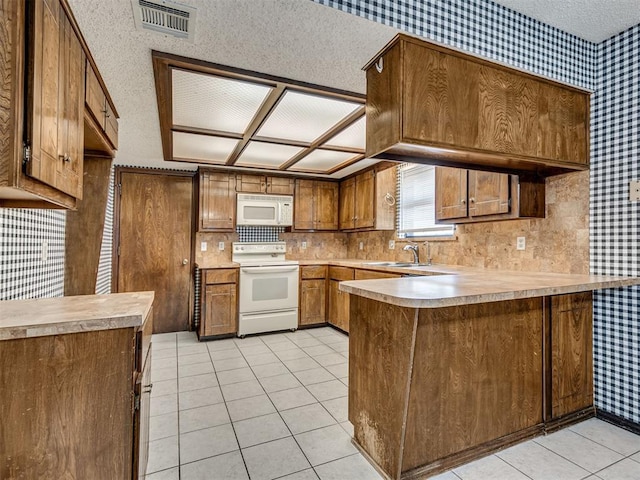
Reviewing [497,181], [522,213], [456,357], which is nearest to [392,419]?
[456,357]

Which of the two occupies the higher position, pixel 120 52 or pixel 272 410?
pixel 120 52

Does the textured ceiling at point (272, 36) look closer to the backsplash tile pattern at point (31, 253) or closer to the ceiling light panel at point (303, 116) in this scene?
the ceiling light panel at point (303, 116)

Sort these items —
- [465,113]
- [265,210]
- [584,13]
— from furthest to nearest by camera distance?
[265,210] < [584,13] < [465,113]

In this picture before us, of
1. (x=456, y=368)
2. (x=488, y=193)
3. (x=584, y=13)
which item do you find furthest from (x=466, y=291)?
(x=584, y=13)

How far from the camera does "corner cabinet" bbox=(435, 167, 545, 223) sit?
250cm

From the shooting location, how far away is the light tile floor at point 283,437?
67.6 inches

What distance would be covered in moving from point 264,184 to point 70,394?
380cm

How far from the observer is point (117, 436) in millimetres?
1249

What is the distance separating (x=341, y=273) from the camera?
4406 millimetres

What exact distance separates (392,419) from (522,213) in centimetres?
176

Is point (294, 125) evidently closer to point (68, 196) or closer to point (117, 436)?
point (68, 196)

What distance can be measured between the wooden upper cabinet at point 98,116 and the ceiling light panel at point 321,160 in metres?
1.89

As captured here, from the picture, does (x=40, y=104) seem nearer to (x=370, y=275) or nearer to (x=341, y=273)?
(x=370, y=275)

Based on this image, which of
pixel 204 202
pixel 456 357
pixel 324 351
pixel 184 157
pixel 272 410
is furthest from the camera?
pixel 204 202
